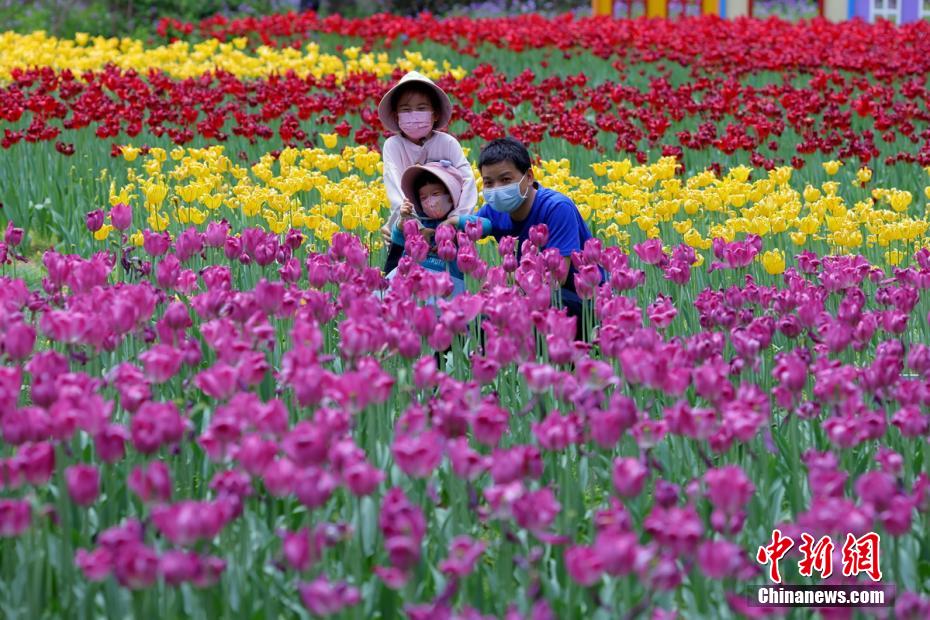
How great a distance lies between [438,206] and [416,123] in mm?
564

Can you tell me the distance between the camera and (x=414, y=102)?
19.3 feet

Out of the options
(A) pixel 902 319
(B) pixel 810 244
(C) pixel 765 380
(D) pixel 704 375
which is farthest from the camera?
(B) pixel 810 244

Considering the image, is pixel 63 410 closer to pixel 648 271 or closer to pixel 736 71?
pixel 648 271

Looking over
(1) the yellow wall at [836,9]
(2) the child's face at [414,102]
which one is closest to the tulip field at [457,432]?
(2) the child's face at [414,102]

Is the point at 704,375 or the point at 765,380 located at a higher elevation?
the point at 704,375

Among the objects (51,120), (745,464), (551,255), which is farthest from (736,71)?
(745,464)

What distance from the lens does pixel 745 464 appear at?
137 inches

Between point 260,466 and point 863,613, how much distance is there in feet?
4.17

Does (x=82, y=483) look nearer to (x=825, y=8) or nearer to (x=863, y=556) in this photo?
(x=863, y=556)

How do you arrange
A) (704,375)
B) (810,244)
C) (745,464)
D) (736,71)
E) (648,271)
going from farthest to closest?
(736,71) → (810,244) → (648,271) → (745,464) → (704,375)

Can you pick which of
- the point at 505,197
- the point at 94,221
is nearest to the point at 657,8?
the point at 505,197

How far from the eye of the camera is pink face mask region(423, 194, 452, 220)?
5449 millimetres
